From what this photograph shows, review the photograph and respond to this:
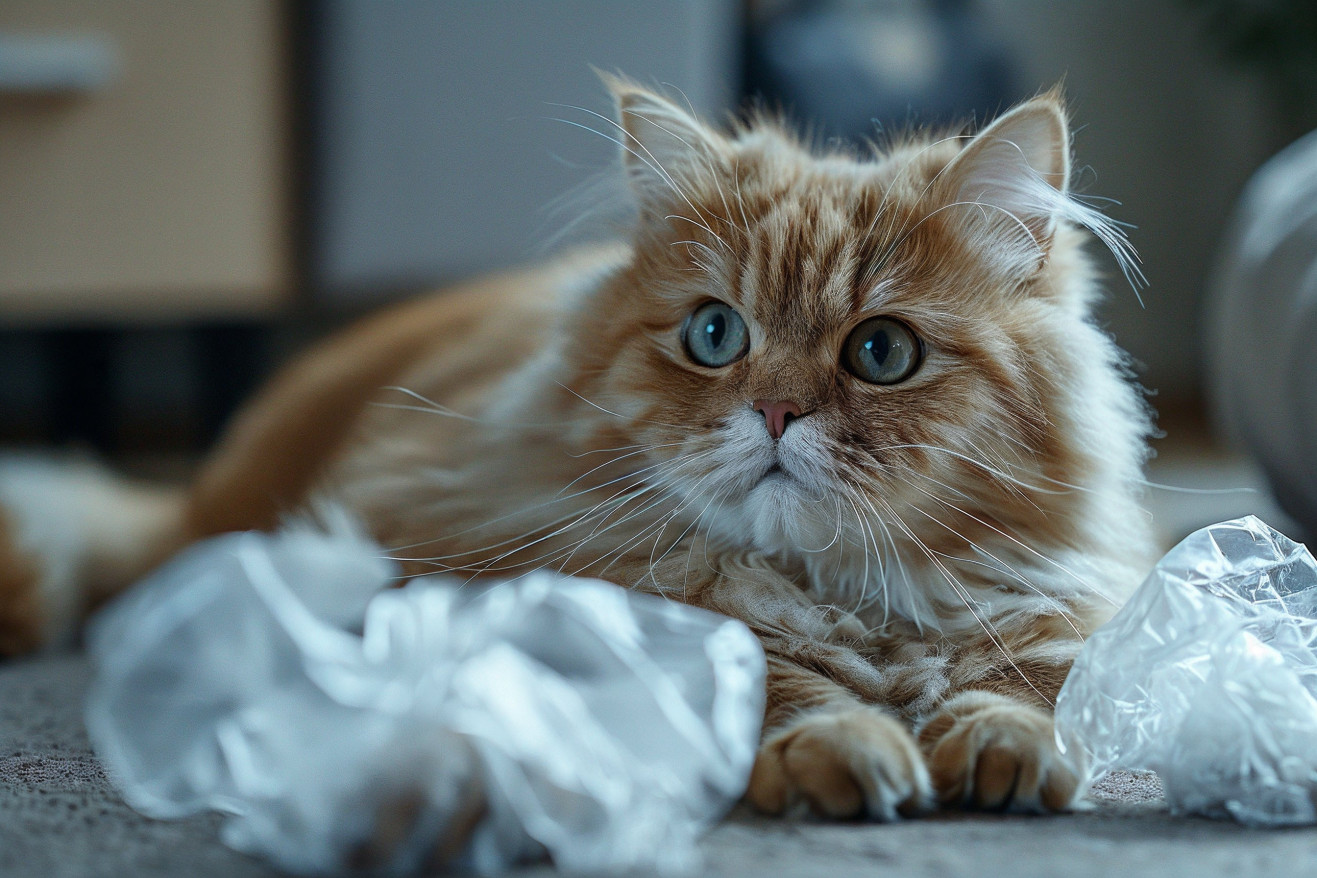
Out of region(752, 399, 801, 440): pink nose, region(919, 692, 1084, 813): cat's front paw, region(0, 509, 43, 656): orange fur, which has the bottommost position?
region(0, 509, 43, 656): orange fur

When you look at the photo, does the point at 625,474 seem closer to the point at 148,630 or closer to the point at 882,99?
the point at 148,630

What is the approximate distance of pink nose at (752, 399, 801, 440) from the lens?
1.04 metres

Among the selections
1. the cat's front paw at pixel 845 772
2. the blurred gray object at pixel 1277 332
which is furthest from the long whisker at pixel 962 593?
the blurred gray object at pixel 1277 332

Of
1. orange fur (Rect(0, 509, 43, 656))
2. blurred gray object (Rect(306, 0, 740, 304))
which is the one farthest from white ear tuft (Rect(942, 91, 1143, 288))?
blurred gray object (Rect(306, 0, 740, 304))

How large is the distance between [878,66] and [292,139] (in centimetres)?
190

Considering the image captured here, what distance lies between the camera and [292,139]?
2887 millimetres

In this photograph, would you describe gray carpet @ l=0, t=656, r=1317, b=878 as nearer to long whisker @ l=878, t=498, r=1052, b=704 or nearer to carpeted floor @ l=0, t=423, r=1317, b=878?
carpeted floor @ l=0, t=423, r=1317, b=878

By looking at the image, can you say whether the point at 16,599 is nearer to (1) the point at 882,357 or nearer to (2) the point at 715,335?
(2) the point at 715,335

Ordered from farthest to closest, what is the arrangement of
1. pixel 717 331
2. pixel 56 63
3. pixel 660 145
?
pixel 56 63 < pixel 660 145 < pixel 717 331

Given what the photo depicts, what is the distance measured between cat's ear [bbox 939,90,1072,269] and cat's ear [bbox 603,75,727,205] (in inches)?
11.0

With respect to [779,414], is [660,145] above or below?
above

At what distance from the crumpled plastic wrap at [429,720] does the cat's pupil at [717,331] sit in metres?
0.36

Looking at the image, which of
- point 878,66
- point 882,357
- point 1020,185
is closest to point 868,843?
point 882,357

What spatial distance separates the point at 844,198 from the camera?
119 cm
